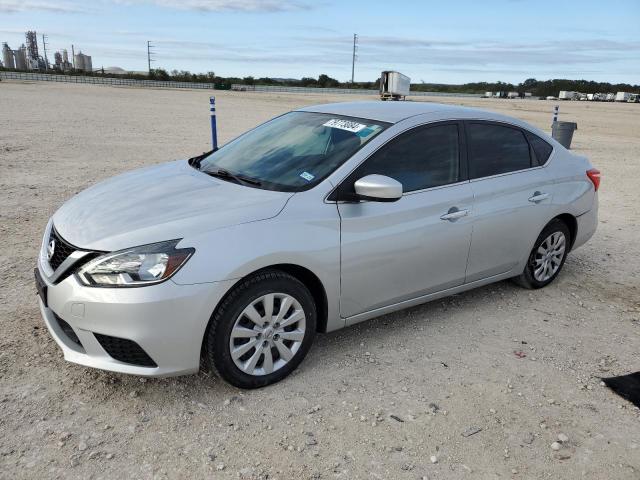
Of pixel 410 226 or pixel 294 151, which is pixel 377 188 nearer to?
pixel 410 226

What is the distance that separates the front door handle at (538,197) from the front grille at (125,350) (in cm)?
325

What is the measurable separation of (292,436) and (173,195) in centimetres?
163

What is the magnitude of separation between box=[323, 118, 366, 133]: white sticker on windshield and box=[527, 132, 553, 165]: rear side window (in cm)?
173

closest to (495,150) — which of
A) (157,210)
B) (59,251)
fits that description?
(157,210)

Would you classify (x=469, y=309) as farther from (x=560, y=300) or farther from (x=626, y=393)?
(x=626, y=393)

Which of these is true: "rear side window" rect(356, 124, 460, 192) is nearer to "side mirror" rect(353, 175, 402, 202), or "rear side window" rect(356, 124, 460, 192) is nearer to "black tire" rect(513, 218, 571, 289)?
"side mirror" rect(353, 175, 402, 202)

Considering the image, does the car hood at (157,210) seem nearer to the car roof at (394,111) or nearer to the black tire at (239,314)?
the black tire at (239,314)

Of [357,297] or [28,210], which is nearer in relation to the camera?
[357,297]

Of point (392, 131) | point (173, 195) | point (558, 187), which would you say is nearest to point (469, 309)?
point (558, 187)

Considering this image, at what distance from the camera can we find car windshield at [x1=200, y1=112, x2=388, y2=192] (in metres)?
3.54

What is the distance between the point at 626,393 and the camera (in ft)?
11.2

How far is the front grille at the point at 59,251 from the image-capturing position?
3.02 m

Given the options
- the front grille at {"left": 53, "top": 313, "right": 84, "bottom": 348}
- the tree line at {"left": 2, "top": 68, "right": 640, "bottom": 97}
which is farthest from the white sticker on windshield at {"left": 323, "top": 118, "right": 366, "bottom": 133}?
the tree line at {"left": 2, "top": 68, "right": 640, "bottom": 97}

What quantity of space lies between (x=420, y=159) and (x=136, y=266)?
210 centimetres
